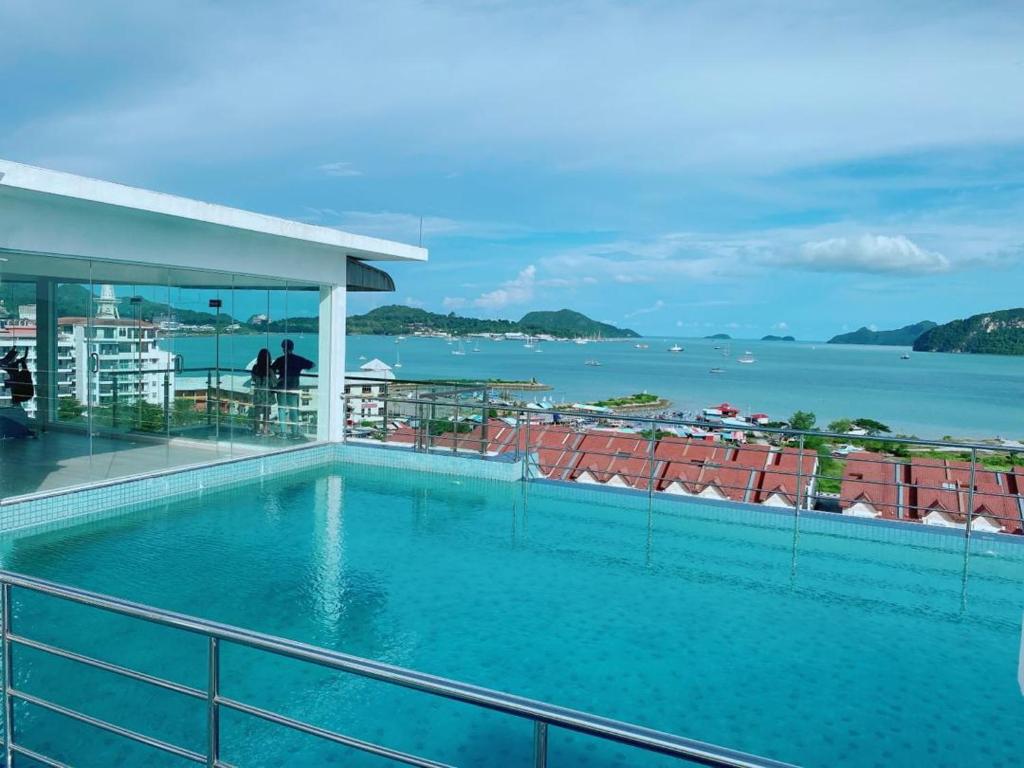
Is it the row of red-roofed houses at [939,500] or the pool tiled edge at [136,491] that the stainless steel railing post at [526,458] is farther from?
the row of red-roofed houses at [939,500]

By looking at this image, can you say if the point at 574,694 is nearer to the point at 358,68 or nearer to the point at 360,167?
the point at 358,68

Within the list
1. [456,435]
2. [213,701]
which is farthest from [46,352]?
[213,701]

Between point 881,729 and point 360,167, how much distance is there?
748 inches

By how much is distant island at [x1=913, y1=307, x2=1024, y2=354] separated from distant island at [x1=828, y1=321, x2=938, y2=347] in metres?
7.53

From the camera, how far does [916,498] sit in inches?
324

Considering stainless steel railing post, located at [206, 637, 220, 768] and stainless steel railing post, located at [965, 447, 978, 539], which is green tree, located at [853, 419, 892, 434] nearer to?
stainless steel railing post, located at [965, 447, 978, 539]

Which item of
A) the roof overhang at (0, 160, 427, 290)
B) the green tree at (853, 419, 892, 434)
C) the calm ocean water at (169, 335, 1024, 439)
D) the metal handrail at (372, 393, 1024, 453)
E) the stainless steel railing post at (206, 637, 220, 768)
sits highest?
the roof overhang at (0, 160, 427, 290)

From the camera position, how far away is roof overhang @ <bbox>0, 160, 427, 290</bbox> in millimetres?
5762

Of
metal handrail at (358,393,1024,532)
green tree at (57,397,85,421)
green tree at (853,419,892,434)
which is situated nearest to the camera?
metal handrail at (358,393,1024,532)

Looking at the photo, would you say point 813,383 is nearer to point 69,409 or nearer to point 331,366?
point 331,366

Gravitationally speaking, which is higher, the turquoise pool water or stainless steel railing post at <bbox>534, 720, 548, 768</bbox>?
stainless steel railing post at <bbox>534, 720, 548, 768</bbox>

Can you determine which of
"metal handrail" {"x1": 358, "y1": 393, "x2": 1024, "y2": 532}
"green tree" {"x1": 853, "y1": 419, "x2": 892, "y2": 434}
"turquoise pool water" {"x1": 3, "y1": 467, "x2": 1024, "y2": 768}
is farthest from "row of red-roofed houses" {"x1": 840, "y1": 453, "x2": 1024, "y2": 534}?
"green tree" {"x1": 853, "y1": 419, "x2": 892, "y2": 434}

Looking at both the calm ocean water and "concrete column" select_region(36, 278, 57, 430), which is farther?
the calm ocean water

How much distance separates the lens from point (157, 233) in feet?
23.6
